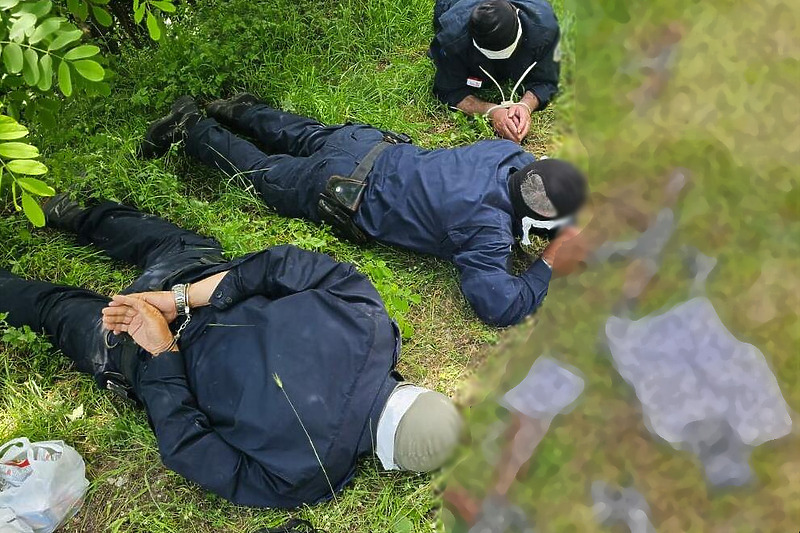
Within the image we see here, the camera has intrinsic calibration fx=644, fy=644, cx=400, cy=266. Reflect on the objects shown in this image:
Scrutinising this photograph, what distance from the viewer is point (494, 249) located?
268cm

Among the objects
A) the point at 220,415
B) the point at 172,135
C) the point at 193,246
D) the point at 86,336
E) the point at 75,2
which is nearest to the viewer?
the point at 75,2

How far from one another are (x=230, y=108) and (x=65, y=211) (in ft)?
3.23

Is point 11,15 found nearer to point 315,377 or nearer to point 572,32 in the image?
point 315,377

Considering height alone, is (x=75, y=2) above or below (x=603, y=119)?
below

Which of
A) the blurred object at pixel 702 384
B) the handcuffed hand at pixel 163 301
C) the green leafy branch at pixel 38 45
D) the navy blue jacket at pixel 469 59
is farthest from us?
the navy blue jacket at pixel 469 59

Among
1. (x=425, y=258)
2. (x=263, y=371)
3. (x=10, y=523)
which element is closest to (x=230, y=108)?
(x=425, y=258)

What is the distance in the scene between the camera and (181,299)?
2.42m

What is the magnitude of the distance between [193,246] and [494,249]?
131 cm

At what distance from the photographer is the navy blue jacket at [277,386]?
83.5 inches

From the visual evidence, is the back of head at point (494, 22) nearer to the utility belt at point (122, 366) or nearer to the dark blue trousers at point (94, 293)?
the dark blue trousers at point (94, 293)

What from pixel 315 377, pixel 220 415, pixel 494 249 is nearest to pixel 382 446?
pixel 315 377

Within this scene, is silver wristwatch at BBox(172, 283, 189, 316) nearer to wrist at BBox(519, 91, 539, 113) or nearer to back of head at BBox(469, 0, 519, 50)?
back of head at BBox(469, 0, 519, 50)

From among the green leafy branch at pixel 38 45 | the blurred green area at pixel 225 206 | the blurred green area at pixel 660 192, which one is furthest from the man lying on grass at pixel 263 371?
the blurred green area at pixel 660 192

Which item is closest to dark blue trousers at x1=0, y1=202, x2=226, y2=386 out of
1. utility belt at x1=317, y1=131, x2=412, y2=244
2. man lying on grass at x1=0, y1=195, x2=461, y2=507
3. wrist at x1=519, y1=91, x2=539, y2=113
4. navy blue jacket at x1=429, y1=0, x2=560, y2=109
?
man lying on grass at x1=0, y1=195, x2=461, y2=507
